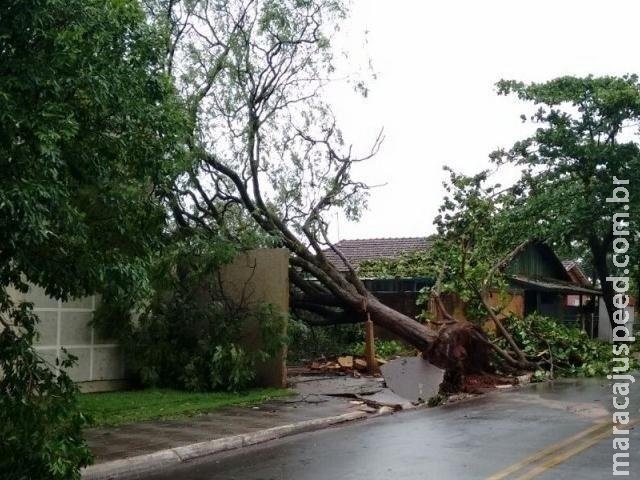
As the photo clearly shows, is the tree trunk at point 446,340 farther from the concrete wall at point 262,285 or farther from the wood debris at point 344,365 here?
the concrete wall at point 262,285

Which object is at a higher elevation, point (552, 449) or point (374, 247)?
point (374, 247)

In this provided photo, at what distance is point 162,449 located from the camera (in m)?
8.98

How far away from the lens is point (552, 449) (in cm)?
878

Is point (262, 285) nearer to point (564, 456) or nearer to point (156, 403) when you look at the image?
point (156, 403)

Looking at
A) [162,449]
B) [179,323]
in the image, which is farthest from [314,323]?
[162,449]

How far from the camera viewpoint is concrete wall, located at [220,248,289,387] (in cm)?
1523

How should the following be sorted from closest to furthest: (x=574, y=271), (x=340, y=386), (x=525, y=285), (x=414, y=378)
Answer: (x=414, y=378) → (x=340, y=386) → (x=525, y=285) → (x=574, y=271)

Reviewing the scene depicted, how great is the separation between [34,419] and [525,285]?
86.7ft

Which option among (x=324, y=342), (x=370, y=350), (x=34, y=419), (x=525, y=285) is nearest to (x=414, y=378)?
Result: (x=370, y=350)

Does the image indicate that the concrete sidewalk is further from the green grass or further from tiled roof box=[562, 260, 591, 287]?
tiled roof box=[562, 260, 591, 287]

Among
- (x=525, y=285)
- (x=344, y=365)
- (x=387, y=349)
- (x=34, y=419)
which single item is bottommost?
(x=344, y=365)

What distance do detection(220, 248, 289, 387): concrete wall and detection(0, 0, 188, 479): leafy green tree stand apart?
24.8ft

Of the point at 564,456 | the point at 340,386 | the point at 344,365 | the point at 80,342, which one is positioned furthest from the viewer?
the point at 344,365

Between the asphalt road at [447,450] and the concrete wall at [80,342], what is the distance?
18.1ft
